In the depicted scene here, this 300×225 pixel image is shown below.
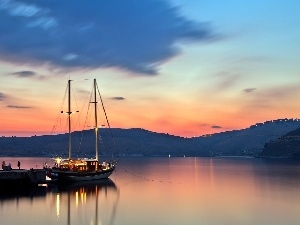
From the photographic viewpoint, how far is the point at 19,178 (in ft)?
229

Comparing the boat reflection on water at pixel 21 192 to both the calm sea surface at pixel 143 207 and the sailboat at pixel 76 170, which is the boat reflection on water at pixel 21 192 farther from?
the sailboat at pixel 76 170

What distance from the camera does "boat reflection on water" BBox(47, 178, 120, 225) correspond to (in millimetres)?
47425

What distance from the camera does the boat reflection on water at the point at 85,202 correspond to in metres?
47.4

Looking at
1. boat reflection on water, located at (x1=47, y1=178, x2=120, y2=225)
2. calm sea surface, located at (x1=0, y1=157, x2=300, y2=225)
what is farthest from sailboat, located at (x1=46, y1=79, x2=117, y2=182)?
calm sea surface, located at (x1=0, y1=157, x2=300, y2=225)

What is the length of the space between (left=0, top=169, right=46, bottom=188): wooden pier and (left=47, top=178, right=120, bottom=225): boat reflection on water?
275 cm

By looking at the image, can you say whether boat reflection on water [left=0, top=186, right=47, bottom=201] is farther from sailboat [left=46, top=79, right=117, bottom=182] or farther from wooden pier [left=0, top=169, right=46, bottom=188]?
sailboat [left=46, top=79, right=117, bottom=182]

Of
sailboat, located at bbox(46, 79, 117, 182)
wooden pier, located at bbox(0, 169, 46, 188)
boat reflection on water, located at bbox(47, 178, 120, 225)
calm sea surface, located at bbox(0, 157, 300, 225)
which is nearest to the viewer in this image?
calm sea surface, located at bbox(0, 157, 300, 225)

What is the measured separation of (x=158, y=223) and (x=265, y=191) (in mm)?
39979

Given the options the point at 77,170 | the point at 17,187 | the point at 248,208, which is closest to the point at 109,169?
the point at 77,170

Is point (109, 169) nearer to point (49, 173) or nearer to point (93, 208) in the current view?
point (49, 173)

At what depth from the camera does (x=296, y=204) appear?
58.9m

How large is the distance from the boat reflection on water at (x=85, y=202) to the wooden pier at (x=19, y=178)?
108 inches

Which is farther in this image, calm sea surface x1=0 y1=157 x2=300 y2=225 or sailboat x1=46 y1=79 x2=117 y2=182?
sailboat x1=46 y1=79 x2=117 y2=182

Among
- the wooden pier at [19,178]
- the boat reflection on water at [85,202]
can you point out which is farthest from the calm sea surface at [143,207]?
the wooden pier at [19,178]
